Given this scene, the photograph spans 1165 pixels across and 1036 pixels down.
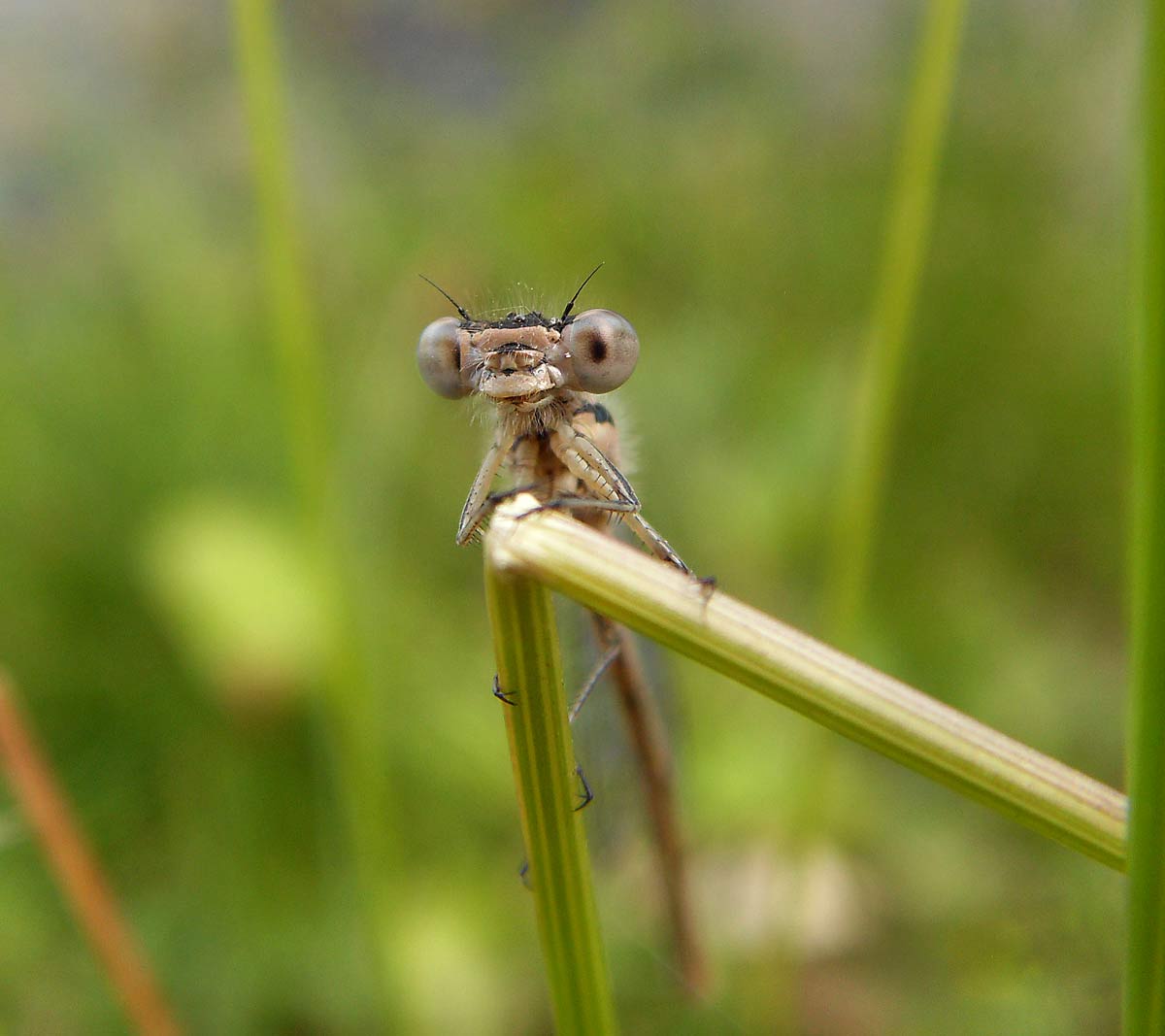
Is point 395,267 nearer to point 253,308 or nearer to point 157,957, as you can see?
point 253,308

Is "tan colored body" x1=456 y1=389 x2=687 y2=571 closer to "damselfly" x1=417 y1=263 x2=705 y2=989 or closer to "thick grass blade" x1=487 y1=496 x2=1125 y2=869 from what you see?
"damselfly" x1=417 y1=263 x2=705 y2=989

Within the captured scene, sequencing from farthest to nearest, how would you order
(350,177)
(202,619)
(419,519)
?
(350,177) → (419,519) → (202,619)

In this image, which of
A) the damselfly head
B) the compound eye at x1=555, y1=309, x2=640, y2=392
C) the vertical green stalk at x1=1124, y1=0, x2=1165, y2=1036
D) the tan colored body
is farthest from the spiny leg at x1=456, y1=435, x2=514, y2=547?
the vertical green stalk at x1=1124, y1=0, x2=1165, y2=1036

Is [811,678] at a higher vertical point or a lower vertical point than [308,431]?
lower

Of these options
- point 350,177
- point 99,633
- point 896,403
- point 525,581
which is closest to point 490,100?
point 350,177

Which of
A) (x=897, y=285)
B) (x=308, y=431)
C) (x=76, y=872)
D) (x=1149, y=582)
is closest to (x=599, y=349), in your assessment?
(x=308, y=431)

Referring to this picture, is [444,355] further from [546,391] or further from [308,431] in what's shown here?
[308,431]

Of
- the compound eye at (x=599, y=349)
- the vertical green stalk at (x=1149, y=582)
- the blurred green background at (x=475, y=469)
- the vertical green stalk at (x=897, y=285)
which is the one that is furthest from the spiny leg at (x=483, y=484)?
the vertical green stalk at (x=1149, y=582)
